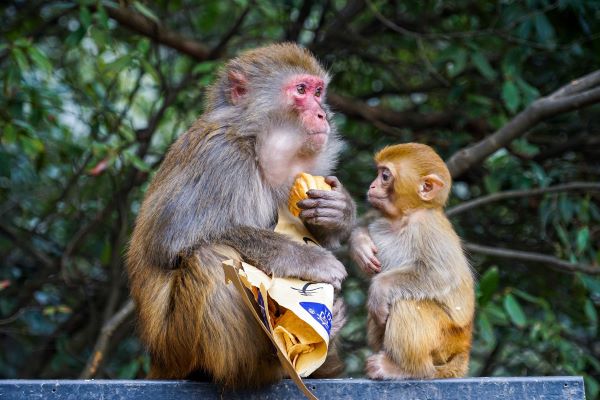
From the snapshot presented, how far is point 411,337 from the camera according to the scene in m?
3.76

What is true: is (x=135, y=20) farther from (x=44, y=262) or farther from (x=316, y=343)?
(x=316, y=343)

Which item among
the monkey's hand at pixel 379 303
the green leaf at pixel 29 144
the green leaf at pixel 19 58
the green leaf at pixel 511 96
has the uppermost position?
the green leaf at pixel 511 96

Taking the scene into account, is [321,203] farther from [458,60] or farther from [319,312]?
[458,60]

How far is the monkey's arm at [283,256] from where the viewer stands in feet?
12.6

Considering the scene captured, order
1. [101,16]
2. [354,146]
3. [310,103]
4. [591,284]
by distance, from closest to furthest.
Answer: [310,103] < [101,16] < [591,284] < [354,146]

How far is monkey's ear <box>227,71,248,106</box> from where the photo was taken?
4406 millimetres

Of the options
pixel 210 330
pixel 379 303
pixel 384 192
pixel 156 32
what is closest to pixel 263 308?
pixel 210 330

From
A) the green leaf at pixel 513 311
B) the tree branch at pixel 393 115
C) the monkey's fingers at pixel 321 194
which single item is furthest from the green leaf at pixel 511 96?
the monkey's fingers at pixel 321 194

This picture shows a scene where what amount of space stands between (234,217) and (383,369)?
971mm

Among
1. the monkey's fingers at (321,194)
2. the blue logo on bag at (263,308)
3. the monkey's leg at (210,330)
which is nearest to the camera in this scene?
the blue logo on bag at (263,308)

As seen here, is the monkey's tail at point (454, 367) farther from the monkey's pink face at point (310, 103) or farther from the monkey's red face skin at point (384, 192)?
the monkey's pink face at point (310, 103)

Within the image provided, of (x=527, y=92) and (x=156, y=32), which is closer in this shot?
(x=527, y=92)

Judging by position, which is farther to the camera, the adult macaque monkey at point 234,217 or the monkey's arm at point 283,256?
the monkey's arm at point 283,256

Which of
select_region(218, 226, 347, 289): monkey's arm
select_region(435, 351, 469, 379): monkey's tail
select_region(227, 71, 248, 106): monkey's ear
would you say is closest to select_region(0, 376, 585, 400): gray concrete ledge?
select_region(435, 351, 469, 379): monkey's tail
